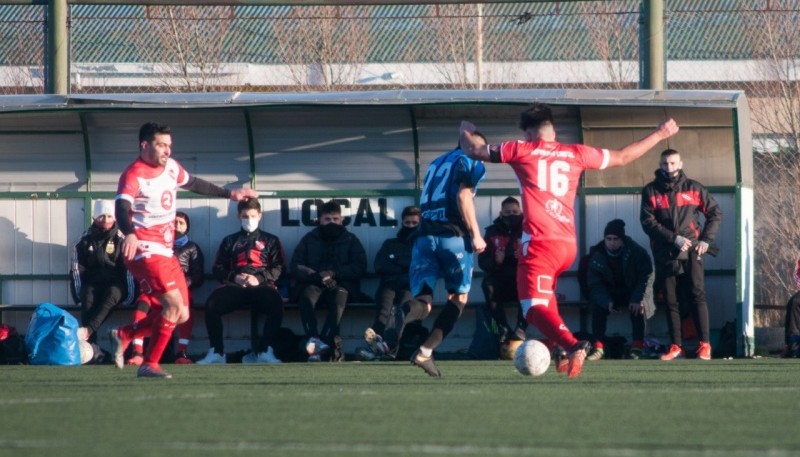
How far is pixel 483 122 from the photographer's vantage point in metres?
13.7

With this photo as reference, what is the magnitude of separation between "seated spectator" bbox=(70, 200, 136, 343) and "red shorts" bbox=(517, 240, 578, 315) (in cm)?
590

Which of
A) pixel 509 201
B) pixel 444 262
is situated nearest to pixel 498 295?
pixel 509 201

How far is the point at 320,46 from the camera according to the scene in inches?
565

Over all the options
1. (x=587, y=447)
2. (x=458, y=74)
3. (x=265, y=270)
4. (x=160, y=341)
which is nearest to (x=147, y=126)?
(x=160, y=341)

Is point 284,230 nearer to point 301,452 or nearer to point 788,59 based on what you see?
point 788,59

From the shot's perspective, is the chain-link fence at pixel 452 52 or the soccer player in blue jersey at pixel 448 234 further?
the chain-link fence at pixel 452 52

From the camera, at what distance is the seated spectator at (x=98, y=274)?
13117mm

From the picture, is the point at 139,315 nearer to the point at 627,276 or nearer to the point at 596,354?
the point at 596,354

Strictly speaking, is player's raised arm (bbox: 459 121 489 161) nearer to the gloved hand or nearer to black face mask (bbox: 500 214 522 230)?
the gloved hand

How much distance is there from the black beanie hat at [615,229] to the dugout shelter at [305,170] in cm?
65

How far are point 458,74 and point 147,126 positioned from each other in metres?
6.20

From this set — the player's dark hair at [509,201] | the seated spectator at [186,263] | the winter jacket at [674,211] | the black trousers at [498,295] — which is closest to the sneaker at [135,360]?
the seated spectator at [186,263]

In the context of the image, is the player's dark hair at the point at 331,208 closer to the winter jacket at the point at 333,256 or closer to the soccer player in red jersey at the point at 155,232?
the winter jacket at the point at 333,256

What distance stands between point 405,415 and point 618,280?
7.35 m
